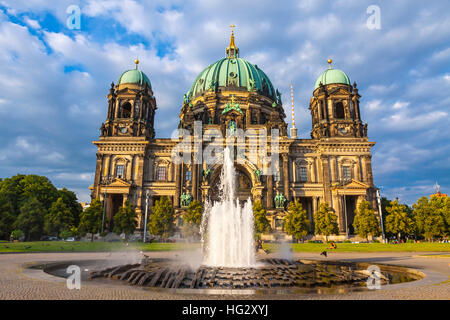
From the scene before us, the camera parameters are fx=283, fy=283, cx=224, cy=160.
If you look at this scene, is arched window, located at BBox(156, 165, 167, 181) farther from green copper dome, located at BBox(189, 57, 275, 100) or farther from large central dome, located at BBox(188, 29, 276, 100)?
green copper dome, located at BBox(189, 57, 275, 100)

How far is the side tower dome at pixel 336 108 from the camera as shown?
5777 centimetres

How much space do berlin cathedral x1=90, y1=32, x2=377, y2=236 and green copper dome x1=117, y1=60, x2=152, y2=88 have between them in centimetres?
21

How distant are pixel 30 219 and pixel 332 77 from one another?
62.3m

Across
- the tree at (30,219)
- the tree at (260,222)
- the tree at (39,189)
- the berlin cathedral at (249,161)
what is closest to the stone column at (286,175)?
the berlin cathedral at (249,161)

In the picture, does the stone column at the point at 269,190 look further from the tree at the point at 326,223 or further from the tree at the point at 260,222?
the tree at the point at 326,223

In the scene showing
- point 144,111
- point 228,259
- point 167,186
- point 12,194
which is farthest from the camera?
point 144,111

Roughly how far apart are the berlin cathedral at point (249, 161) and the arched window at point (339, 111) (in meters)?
0.20

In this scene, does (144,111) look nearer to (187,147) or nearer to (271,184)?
(187,147)

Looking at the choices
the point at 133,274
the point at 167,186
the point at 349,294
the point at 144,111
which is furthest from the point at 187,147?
the point at 349,294

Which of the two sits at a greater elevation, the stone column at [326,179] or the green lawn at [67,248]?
the stone column at [326,179]

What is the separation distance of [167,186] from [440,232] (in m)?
49.5

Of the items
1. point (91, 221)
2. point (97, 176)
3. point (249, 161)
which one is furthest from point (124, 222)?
point (249, 161)

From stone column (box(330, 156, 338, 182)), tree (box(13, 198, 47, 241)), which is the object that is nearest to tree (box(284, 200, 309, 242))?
stone column (box(330, 156, 338, 182))

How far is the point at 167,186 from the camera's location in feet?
182
